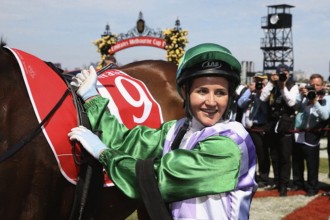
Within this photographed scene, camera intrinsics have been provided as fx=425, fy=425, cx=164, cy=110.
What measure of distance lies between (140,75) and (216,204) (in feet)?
7.54

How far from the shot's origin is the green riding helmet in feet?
5.61

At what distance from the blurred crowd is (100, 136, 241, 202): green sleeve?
14.9 feet

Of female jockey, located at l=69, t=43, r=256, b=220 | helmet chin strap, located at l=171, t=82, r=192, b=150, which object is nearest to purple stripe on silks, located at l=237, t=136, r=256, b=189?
female jockey, located at l=69, t=43, r=256, b=220

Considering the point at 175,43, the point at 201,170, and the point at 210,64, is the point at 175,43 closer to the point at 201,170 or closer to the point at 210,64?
the point at 210,64

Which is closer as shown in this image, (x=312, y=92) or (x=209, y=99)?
(x=209, y=99)

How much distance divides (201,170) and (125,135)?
2.14 feet

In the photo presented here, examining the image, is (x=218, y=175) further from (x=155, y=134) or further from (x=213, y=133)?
(x=155, y=134)

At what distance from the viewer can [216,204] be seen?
64.6 inches

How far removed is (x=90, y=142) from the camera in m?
1.87

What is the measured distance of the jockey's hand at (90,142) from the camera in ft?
5.94

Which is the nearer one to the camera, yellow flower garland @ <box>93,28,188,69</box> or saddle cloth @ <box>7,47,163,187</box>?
saddle cloth @ <box>7,47,163,187</box>

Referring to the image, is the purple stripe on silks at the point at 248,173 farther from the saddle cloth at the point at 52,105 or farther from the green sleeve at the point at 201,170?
the saddle cloth at the point at 52,105

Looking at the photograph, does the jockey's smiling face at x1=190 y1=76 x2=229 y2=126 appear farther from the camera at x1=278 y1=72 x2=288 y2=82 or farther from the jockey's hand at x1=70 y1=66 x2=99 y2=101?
the camera at x1=278 y1=72 x2=288 y2=82

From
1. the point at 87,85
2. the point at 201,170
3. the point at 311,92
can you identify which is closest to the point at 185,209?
the point at 201,170
